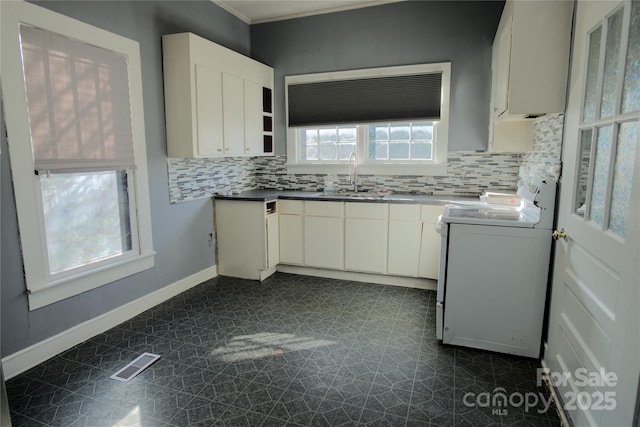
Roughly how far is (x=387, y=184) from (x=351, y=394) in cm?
252

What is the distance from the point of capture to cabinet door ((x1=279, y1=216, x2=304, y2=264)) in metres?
4.05

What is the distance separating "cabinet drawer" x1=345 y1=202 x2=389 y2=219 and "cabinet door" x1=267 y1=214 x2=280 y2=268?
79 cm

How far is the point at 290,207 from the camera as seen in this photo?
404 cm

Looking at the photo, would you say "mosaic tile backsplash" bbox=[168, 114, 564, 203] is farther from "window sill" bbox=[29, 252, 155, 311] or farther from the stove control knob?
the stove control knob

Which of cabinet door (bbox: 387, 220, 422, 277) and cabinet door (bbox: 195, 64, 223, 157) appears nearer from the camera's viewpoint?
cabinet door (bbox: 195, 64, 223, 157)

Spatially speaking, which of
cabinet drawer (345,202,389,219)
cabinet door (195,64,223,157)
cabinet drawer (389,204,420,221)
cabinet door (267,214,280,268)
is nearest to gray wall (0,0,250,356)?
cabinet door (195,64,223,157)

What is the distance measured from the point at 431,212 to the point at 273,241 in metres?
1.63

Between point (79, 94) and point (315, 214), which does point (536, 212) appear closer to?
point (315, 214)

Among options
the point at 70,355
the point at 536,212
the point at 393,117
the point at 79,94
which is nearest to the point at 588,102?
the point at 536,212

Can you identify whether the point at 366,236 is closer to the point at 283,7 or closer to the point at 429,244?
the point at 429,244

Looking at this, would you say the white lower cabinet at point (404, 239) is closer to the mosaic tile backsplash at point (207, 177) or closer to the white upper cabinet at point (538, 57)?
the white upper cabinet at point (538, 57)

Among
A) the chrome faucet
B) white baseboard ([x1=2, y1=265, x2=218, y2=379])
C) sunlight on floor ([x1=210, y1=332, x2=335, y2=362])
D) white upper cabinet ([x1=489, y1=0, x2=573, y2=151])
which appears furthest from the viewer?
the chrome faucet

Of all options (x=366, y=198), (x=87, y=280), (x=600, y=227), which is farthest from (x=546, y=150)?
(x=87, y=280)

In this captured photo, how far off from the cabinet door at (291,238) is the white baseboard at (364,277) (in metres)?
0.13
